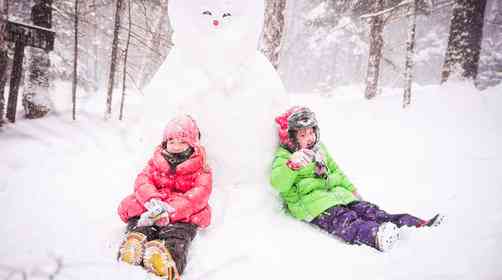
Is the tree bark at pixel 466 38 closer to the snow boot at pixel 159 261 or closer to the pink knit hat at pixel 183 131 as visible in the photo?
the pink knit hat at pixel 183 131

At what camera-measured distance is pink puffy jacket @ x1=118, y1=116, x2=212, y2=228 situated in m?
2.65

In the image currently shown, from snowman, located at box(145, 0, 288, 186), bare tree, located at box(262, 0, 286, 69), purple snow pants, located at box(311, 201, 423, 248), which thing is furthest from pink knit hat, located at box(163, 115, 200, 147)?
bare tree, located at box(262, 0, 286, 69)

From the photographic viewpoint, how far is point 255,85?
11.2ft

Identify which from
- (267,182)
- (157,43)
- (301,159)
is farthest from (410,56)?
(157,43)

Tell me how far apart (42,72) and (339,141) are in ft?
18.4

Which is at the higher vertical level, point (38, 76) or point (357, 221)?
point (38, 76)

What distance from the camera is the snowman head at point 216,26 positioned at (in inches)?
125

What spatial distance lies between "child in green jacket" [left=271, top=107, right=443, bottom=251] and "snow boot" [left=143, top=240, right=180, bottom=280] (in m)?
1.23

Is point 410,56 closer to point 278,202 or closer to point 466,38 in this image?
point 466,38

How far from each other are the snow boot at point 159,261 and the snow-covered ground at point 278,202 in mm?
82

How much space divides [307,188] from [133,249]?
1.63m

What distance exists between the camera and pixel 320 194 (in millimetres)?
3014

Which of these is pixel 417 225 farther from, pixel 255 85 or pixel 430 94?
pixel 430 94

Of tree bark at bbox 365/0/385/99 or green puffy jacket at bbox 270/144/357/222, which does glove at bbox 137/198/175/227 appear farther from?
tree bark at bbox 365/0/385/99
